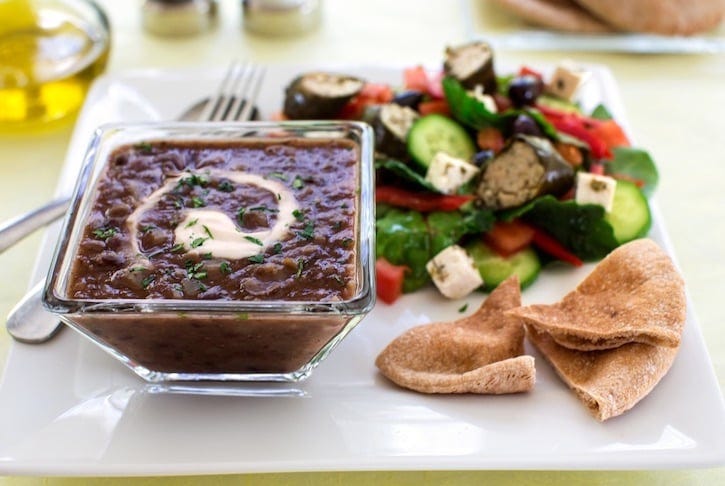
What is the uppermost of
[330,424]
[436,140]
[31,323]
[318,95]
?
[318,95]

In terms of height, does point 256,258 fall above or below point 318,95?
above

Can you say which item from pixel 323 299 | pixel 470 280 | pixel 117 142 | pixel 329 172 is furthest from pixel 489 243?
pixel 117 142

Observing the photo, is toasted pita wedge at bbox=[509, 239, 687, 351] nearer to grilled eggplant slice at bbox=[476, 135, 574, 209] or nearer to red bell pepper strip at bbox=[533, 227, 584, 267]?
red bell pepper strip at bbox=[533, 227, 584, 267]

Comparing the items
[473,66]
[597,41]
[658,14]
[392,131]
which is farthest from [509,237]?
[658,14]

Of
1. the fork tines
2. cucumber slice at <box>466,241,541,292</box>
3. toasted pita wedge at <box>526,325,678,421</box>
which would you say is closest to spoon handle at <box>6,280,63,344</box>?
the fork tines

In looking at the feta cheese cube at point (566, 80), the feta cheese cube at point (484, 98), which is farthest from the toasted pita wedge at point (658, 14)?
the feta cheese cube at point (484, 98)

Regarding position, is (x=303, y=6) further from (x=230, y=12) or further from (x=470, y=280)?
(x=470, y=280)

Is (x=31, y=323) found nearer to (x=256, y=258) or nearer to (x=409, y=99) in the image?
(x=256, y=258)
